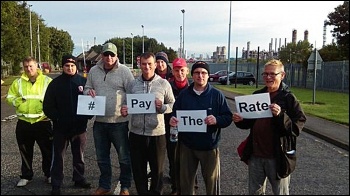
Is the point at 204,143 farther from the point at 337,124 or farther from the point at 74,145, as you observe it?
the point at 337,124

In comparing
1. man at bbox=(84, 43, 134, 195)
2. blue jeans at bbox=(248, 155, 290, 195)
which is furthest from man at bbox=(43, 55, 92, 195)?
blue jeans at bbox=(248, 155, 290, 195)

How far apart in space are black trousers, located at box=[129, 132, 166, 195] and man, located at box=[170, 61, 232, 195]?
21.9 inches

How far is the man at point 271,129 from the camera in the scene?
11.7ft

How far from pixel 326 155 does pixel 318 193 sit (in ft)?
9.49

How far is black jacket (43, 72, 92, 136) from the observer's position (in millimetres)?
4875

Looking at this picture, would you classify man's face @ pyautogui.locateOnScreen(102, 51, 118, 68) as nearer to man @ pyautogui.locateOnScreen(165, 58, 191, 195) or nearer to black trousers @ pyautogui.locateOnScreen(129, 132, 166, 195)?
man @ pyautogui.locateOnScreen(165, 58, 191, 195)

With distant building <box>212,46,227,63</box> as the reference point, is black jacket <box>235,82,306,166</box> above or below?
below

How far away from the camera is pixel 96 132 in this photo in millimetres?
4863

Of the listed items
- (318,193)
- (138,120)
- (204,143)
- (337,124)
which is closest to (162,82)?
(138,120)

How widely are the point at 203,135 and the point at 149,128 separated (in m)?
0.84

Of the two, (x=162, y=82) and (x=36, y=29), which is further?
(x=36, y=29)

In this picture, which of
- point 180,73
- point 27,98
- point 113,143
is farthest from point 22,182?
point 180,73

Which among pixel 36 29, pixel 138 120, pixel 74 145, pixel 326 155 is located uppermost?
pixel 36 29

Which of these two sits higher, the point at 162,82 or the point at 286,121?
the point at 162,82
